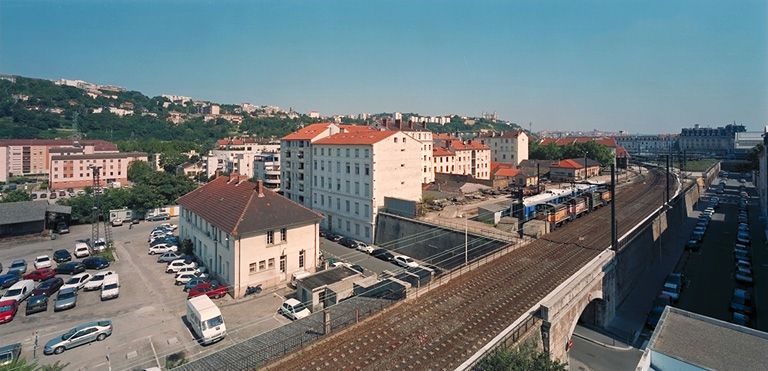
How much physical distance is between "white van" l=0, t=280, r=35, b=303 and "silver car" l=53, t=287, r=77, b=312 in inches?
84.2

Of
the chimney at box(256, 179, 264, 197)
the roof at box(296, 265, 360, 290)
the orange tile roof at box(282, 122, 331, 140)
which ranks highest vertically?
the orange tile roof at box(282, 122, 331, 140)

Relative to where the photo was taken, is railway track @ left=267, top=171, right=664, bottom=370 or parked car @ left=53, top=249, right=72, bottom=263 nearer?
railway track @ left=267, top=171, right=664, bottom=370

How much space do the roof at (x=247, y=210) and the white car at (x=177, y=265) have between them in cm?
428

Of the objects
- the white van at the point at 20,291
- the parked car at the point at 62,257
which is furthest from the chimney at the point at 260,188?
the parked car at the point at 62,257

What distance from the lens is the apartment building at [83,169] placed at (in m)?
74.3

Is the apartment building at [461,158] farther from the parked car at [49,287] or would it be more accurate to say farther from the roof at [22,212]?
the roof at [22,212]

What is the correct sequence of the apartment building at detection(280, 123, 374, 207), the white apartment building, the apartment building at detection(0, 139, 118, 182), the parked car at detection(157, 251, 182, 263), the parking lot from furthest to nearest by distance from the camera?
the apartment building at detection(0, 139, 118, 182)
the apartment building at detection(280, 123, 374, 207)
the white apartment building
the parked car at detection(157, 251, 182, 263)
the parking lot

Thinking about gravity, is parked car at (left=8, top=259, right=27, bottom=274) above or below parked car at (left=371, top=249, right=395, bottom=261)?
below

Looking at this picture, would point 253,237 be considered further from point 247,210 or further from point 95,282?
point 95,282

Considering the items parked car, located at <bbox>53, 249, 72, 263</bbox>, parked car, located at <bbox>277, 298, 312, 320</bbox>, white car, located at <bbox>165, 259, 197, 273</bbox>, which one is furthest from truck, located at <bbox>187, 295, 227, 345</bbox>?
parked car, located at <bbox>53, 249, 72, 263</bbox>

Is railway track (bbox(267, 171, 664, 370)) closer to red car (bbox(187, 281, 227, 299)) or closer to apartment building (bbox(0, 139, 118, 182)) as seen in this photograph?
red car (bbox(187, 281, 227, 299))

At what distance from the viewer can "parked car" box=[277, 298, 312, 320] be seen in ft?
72.9

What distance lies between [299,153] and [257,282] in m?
26.2

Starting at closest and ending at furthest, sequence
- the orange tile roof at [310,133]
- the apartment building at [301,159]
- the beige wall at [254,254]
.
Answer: the beige wall at [254,254] → the orange tile roof at [310,133] → the apartment building at [301,159]
